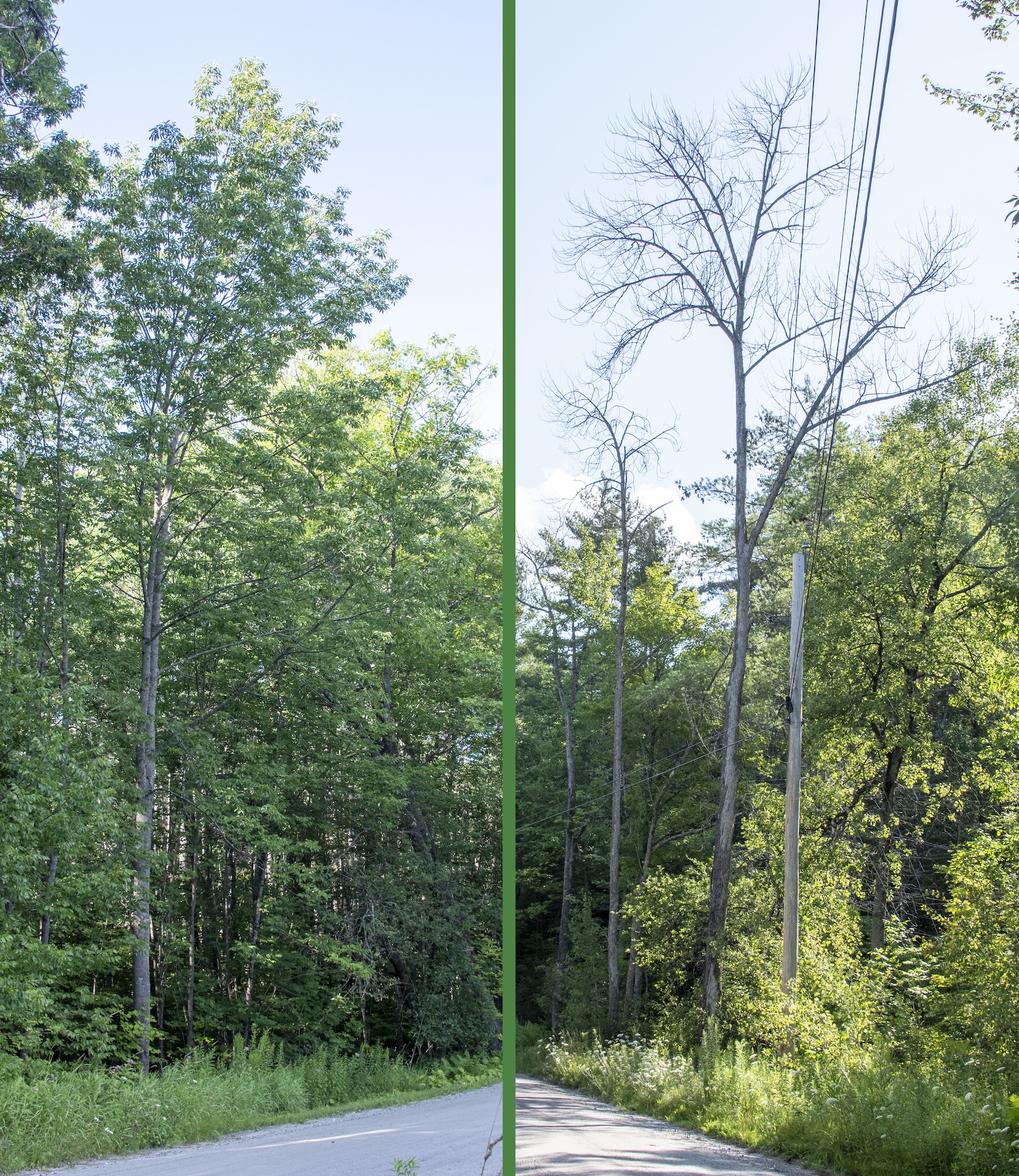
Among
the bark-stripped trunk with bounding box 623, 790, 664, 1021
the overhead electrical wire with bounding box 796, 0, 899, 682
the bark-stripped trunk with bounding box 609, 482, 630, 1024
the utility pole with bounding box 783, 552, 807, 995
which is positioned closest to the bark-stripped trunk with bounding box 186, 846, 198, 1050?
the bark-stripped trunk with bounding box 609, 482, 630, 1024

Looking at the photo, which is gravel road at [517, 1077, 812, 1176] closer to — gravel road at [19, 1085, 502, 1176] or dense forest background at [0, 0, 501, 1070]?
gravel road at [19, 1085, 502, 1176]

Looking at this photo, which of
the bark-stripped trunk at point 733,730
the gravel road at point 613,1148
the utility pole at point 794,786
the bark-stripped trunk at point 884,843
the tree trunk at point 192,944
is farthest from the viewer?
the tree trunk at point 192,944

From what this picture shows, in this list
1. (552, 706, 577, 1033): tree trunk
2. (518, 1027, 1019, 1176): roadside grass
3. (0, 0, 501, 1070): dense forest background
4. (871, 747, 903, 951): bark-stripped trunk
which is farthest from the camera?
(0, 0, 501, 1070): dense forest background

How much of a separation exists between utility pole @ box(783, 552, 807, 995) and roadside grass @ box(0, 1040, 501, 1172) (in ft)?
7.73

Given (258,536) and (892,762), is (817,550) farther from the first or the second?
(258,536)

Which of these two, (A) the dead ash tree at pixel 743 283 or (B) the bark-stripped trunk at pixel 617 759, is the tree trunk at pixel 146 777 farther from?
(A) the dead ash tree at pixel 743 283

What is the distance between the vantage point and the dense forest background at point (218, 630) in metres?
3.77

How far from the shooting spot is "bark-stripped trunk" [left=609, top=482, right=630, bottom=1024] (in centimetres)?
264

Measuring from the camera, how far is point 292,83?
4.56 metres

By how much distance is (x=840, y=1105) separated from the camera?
5.23 feet

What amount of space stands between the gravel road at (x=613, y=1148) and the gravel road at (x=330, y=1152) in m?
1.28

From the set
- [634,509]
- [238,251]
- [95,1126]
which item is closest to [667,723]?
[634,509]

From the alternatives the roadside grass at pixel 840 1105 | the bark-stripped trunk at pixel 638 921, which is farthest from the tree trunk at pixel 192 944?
the roadside grass at pixel 840 1105

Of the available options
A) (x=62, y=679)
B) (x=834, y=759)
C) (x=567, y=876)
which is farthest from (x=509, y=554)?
(x=62, y=679)
